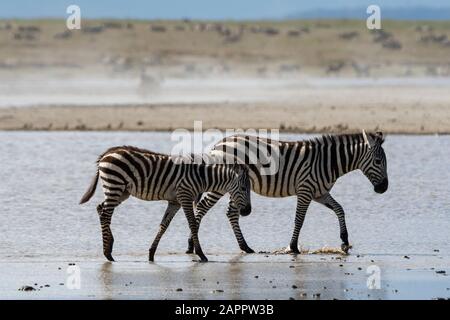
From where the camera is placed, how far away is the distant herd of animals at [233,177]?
546 inches

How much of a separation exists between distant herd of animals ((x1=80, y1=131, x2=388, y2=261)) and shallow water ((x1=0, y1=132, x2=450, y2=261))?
0.50 m

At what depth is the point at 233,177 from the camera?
14.2 meters

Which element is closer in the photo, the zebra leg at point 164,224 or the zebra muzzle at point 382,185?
the zebra leg at point 164,224

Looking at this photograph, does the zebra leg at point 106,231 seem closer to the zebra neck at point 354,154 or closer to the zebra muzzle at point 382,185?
the zebra neck at point 354,154

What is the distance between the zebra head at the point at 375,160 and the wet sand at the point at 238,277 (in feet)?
4.05

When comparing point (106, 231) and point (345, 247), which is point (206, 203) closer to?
point (106, 231)

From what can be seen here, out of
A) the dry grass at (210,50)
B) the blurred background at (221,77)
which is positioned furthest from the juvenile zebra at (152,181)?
the dry grass at (210,50)

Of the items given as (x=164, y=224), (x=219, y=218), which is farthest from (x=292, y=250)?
(x=219, y=218)

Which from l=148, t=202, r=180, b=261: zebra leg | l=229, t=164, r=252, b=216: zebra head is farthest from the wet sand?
l=229, t=164, r=252, b=216: zebra head

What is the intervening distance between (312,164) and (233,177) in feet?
3.71

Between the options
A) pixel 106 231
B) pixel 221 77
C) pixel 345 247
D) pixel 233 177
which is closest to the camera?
pixel 106 231

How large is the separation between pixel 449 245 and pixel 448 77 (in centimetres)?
3415

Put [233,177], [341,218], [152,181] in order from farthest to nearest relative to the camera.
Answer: [341,218] → [233,177] → [152,181]
